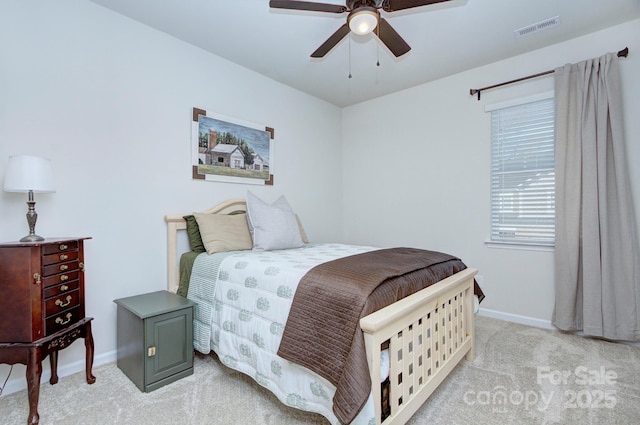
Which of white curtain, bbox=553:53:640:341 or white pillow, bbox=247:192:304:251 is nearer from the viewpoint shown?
white curtain, bbox=553:53:640:341

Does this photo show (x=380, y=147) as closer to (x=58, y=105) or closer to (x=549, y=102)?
(x=549, y=102)

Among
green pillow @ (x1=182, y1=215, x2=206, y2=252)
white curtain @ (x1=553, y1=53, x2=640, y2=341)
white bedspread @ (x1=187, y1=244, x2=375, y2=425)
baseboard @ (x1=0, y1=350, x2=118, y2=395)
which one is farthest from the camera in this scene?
green pillow @ (x1=182, y1=215, x2=206, y2=252)

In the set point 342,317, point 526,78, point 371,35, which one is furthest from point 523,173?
point 342,317

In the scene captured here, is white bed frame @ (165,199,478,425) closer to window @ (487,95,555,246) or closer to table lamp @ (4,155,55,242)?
window @ (487,95,555,246)

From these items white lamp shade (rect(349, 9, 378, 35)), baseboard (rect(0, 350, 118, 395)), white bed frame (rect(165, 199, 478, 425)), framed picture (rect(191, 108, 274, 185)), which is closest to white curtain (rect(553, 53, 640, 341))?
white bed frame (rect(165, 199, 478, 425))

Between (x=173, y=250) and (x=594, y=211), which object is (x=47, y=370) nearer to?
(x=173, y=250)

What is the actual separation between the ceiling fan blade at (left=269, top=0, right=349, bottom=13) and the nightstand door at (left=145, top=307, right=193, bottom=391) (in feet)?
6.36

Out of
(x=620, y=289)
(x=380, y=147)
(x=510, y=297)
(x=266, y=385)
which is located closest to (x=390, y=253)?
(x=266, y=385)

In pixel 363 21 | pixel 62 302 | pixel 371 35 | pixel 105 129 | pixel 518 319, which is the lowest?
pixel 518 319

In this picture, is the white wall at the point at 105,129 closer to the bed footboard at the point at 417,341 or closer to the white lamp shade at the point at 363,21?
the white lamp shade at the point at 363,21

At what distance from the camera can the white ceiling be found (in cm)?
222

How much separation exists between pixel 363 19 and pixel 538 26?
68.2 inches

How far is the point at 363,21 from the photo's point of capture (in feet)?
5.71

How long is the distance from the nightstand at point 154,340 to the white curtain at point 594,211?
3.04 meters
